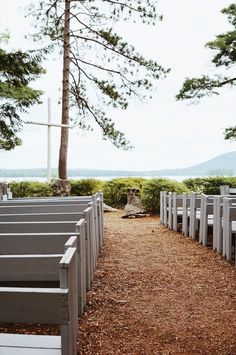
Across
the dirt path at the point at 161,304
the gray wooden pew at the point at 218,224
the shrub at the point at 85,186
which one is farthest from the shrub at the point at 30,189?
the gray wooden pew at the point at 218,224

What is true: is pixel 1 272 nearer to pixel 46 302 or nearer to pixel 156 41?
pixel 46 302

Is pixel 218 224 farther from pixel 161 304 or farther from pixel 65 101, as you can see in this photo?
pixel 65 101

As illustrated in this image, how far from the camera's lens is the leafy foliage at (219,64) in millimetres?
14719

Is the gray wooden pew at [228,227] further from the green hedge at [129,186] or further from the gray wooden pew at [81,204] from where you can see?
the green hedge at [129,186]

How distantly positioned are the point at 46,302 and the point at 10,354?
2.04ft

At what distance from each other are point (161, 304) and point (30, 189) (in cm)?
1255

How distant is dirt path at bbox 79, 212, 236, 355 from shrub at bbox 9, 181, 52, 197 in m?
8.94

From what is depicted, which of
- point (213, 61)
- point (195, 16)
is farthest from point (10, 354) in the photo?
point (195, 16)

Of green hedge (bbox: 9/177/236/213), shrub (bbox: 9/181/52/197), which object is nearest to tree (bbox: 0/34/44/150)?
shrub (bbox: 9/181/52/197)

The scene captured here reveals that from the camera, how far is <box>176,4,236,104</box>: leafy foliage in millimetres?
14719

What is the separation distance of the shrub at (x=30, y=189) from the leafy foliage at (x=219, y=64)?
5.88 m

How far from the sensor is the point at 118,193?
1778 cm

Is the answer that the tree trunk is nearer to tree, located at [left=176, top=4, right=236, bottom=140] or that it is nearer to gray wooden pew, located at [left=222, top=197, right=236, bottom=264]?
tree, located at [left=176, top=4, right=236, bottom=140]

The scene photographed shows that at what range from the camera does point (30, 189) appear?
16609 millimetres
